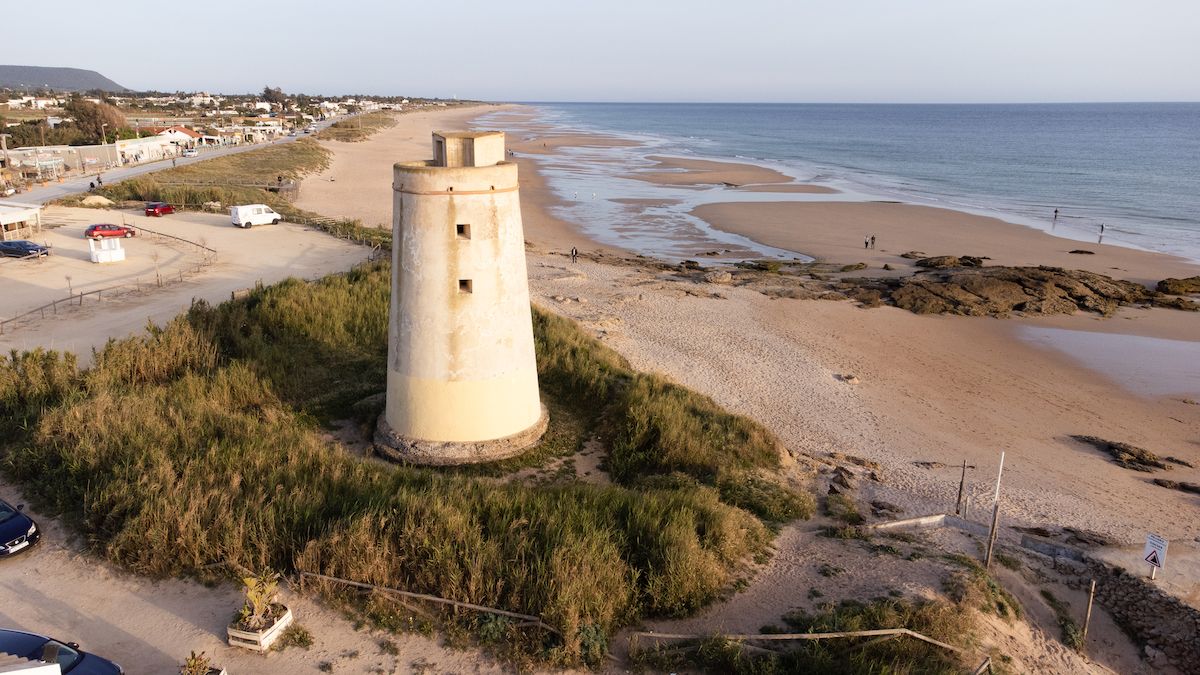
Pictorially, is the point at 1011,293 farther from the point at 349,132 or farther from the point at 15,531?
the point at 349,132

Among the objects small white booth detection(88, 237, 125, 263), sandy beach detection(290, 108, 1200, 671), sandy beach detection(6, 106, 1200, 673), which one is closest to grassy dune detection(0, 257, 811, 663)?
sandy beach detection(6, 106, 1200, 673)

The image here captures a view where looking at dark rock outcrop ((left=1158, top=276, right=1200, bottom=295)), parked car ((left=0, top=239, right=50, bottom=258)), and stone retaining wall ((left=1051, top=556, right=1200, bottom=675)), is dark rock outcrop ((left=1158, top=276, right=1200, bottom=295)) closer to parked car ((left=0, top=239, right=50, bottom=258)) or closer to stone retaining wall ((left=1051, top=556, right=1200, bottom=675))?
stone retaining wall ((left=1051, top=556, right=1200, bottom=675))

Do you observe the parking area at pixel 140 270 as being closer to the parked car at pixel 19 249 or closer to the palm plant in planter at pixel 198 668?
the parked car at pixel 19 249

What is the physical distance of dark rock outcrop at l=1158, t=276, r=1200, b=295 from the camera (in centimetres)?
3252

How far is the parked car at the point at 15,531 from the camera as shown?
9.20m

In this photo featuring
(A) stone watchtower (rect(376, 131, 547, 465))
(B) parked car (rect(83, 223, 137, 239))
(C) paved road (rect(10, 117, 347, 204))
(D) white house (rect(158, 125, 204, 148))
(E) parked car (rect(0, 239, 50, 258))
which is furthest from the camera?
(D) white house (rect(158, 125, 204, 148))

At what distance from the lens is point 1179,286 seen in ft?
108

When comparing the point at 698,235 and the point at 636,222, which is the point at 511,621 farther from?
the point at 636,222

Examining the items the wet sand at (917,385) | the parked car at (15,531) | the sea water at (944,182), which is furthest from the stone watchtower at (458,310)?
the sea water at (944,182)

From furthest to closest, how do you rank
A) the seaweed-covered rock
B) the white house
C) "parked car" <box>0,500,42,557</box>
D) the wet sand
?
1. the white house
2. the seaweed-covered rock
3. the wet sand
4. "parked car" <box>0,500,42,557</box>

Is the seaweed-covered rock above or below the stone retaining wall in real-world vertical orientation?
above

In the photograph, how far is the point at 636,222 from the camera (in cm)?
4869

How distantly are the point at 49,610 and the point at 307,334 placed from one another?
10.5 meters

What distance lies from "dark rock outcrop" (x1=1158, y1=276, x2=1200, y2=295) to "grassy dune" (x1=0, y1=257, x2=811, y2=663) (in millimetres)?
27602
